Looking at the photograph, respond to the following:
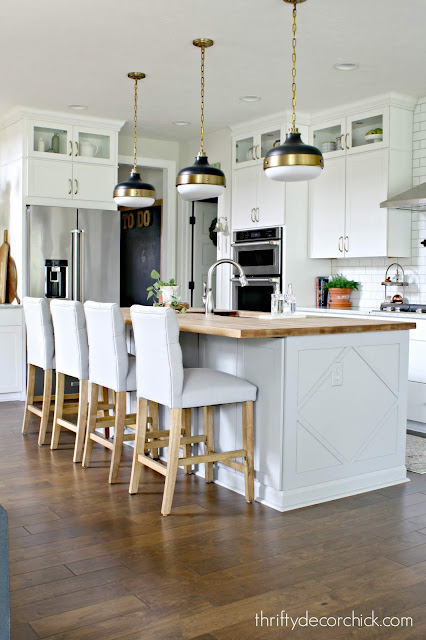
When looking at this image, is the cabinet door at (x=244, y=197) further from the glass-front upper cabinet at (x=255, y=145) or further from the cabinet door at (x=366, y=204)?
the cabinet door at (x=366, y=204)

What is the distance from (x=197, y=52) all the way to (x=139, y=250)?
3.74 metres

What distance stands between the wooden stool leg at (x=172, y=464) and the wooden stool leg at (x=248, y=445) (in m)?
0.35

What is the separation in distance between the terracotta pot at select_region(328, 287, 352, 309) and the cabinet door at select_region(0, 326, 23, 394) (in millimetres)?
2835

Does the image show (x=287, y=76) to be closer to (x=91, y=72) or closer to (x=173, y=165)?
(x=91, y=72)

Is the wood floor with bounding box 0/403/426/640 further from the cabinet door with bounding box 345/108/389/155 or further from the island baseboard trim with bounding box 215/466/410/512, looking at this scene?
the cabinet door with bounding box 345/108/389/155

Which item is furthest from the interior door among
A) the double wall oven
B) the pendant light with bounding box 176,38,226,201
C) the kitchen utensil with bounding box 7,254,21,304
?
the pendant light with bounding box 176,38,226,201

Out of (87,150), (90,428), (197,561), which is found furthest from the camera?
(87,150)

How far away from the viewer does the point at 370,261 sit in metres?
5.97

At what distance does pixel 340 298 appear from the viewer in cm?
599

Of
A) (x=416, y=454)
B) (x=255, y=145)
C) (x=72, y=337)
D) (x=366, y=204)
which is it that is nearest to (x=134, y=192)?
(x=72, y=337)

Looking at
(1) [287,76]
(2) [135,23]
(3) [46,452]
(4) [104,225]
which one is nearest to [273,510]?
(3) [46,452]

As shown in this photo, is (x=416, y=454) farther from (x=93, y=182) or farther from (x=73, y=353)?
(x=93, y=182)

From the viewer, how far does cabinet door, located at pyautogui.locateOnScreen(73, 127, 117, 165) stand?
627 cm

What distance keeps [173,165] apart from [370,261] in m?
2.58
